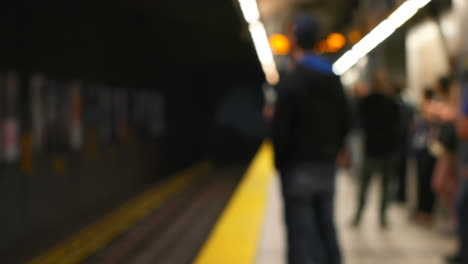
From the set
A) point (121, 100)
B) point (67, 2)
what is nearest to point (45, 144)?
point (67, 2)

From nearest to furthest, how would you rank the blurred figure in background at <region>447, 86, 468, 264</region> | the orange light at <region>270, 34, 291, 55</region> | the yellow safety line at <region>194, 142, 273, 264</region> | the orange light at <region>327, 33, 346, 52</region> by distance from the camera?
1. the blurred figure in background at <region>447, 86, 468, 264</region>
2. the yellow safety line at <region>194, 142, 273, 264</region>
3. the orange light at <region>327, 33, 346, 52</region>
4. the orange light at <region>270, 34, 291, 55</region>

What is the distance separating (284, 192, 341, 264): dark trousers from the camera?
335cm

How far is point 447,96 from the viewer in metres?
5.88

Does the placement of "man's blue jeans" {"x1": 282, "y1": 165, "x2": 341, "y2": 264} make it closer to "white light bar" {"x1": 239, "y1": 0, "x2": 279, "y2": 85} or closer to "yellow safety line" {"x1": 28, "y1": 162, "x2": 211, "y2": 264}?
"white light bar" {"x1": 239, "y1": 0, "x2": 279, "y2": 85}

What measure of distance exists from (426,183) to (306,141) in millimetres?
3734

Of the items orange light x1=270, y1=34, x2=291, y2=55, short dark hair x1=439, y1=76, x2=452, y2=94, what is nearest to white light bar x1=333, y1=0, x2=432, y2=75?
short dark hair x1=439, y1=76, x2=452, y2=94

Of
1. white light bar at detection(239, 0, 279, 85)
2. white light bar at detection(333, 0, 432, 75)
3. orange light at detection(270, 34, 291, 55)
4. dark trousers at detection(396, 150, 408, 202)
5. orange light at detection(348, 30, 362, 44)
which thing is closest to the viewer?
white light bar at detection(333, 0, 432, 75)

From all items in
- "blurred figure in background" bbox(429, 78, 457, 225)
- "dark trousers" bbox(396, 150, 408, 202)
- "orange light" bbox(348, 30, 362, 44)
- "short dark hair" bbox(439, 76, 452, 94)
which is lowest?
"dark trousers" bbox(396, 150, 408, 202)

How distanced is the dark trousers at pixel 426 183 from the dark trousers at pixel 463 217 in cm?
235

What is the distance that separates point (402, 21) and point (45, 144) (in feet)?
19.9

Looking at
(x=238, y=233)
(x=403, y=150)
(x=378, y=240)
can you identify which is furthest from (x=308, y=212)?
(x=403, y=150)

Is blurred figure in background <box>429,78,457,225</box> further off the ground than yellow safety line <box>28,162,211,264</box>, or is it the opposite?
blurred figure in background <box>429,78,457,225</box>

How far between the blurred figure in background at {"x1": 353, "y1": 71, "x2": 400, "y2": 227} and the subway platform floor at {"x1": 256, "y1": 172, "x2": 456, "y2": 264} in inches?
14.3

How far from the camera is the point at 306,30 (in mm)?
3400
